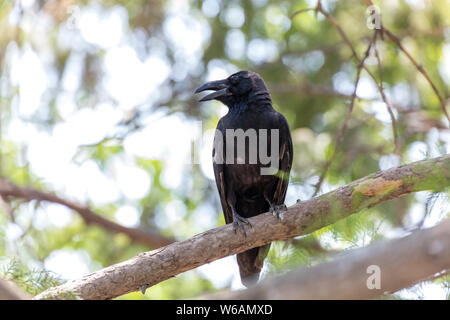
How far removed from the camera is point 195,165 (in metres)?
7.01

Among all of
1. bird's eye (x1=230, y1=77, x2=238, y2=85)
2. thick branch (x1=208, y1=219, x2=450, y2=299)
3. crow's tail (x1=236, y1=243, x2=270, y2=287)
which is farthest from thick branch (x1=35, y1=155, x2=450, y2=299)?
bird's eye (x1=230, y1=77, x2=238, y2=85)

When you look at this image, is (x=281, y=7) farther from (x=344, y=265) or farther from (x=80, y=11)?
(x=344, y=265)

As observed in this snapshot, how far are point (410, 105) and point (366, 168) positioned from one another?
2307 millimetres

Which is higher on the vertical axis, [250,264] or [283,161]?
[283,161]

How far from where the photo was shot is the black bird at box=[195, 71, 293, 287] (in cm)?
Answer: 454

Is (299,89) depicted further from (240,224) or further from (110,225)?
(240,224)

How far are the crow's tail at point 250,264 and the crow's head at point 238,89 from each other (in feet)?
4.94

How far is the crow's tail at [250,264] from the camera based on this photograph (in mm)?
4727

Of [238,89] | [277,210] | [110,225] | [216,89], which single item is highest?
[216,89]

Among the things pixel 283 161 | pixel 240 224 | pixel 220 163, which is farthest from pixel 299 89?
pixel 240 224

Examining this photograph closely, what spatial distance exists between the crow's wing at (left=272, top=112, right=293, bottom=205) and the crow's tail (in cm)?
55

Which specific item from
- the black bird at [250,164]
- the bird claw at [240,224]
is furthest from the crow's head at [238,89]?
the bird claw at [240,224]

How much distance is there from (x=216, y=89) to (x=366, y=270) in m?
3.90

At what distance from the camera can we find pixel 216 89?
5117mm
